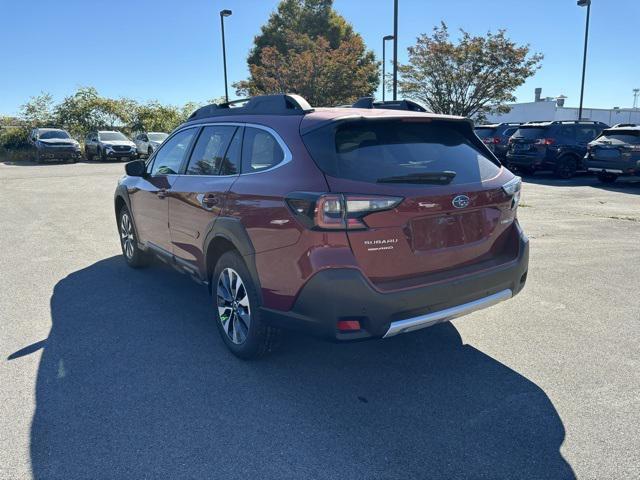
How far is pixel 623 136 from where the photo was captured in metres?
14.6

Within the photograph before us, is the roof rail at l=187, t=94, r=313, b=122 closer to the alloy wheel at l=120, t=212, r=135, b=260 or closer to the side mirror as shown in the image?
the side mirror

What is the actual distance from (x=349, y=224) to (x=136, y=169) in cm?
325

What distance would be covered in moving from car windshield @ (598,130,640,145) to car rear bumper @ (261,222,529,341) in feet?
45.7

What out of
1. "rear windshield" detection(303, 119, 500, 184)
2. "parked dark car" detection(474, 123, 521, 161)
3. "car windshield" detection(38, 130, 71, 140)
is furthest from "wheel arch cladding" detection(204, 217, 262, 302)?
"car windshield" detection(38, 130, 71, 140)

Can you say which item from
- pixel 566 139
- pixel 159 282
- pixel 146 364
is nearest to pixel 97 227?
pixel 159 282

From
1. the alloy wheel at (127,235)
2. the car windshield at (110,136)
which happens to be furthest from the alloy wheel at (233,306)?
the car windshield at (110,136)

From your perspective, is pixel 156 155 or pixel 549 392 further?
pixel 156 155

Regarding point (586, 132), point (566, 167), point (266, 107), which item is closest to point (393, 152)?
point (266, 107)

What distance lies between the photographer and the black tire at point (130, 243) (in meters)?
5.89

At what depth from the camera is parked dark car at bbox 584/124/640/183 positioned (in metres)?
14.2

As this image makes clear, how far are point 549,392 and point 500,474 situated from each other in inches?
37.6

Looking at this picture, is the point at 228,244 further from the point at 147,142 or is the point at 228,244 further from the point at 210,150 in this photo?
the point at 147,142

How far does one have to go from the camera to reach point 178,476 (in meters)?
2.49

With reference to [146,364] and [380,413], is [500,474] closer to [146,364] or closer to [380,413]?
[380,413]
